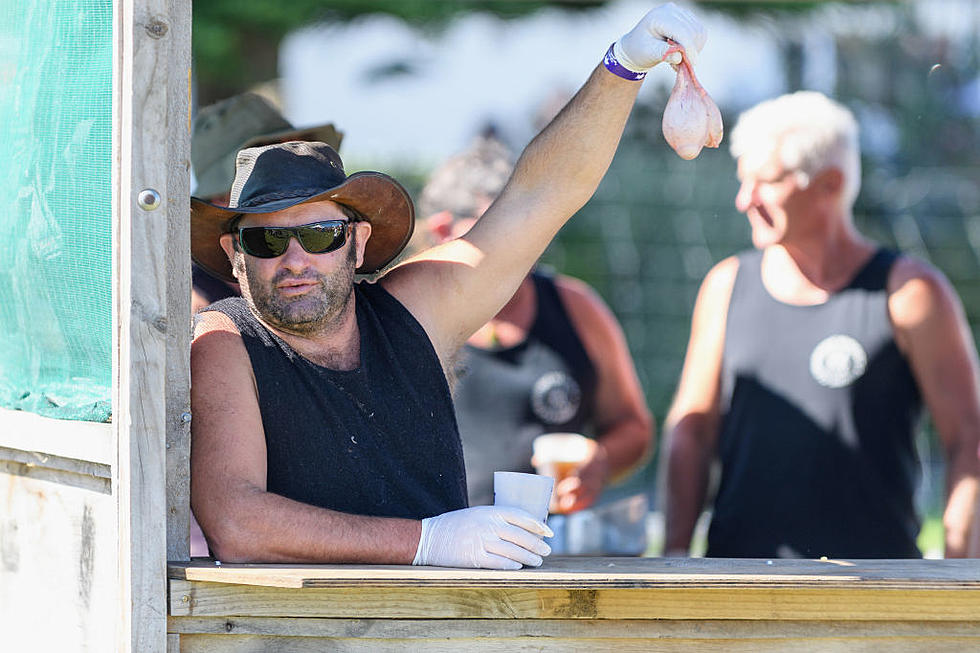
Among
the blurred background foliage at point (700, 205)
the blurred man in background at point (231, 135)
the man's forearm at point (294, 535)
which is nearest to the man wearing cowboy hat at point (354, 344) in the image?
the man's forearm at point (294, 535)

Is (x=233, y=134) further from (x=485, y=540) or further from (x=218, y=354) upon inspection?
(x=485, y=540)

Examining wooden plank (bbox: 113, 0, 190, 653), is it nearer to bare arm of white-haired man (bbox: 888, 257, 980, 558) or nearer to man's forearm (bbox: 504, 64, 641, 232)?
man's forearm (bbox: 504, 64, 641, 232)

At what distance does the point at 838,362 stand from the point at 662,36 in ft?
4.65

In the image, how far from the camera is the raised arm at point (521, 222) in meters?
2.57

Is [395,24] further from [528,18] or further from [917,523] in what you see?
[917,523]

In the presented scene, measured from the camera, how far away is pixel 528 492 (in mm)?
2217

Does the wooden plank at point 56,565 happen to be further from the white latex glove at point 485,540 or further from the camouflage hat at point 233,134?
the camouflage hat at point 233,134

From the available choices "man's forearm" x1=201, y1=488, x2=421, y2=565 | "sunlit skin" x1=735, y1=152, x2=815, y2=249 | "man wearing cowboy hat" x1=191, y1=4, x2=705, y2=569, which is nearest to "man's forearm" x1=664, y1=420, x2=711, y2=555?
"sunlit skin" x1=735, y1=152, x2=815, y2=249

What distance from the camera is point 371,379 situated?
2.47 m

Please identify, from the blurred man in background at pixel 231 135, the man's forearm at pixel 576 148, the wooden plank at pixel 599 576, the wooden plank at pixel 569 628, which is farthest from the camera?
the blurred man in background at pixel 231 135

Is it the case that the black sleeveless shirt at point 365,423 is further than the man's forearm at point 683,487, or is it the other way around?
the man's forearm at point 683,487

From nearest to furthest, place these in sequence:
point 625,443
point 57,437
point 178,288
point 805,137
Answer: point 178,288 < point 57,437 < point 805,137 < point 625,443

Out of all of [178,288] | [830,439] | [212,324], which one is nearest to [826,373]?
[830,439]

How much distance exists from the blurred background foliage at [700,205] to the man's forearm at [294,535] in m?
7.08
